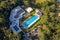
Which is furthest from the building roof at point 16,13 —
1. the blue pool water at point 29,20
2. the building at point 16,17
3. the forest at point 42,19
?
the blue pool water at point 29,20

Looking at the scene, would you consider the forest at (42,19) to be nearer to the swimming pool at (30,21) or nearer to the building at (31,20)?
the building at (31,20)

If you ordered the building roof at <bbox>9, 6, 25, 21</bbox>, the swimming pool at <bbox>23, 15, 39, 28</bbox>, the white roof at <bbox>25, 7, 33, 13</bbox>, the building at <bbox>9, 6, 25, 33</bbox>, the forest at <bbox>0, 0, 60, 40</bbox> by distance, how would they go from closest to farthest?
the forest at <bbox>0, 0, 60, 40</bbox> < the building at <bbox>9, 6, 25, 33</bbox> < the swimming pool at <bbox>23, 15, 39, 28</bbox> < the building roof at <bbox>9, 6, 25, 21</bbox> < the white roof at <bbox>25, 7, 33, 13</bbox>

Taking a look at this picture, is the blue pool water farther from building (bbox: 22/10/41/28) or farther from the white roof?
the white roof

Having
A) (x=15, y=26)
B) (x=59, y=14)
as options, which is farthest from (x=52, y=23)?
(x=15, y=26)

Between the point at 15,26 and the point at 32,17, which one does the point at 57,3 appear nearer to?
the point at 32,17

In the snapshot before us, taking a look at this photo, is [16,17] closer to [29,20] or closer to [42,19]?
[29,20]

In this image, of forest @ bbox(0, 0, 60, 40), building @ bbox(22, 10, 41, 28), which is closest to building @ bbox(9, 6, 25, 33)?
forest @ bbox(0, 0, 60, 40)

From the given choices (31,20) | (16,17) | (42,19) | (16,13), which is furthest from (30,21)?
(16,13)

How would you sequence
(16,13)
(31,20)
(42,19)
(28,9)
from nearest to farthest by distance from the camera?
(42,19)
(31,20)
(16,13)
(28,9)
